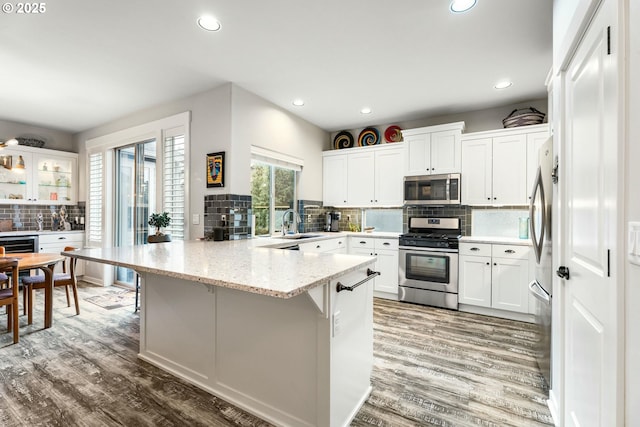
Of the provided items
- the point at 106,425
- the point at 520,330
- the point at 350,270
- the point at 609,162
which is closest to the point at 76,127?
the point at 106,425

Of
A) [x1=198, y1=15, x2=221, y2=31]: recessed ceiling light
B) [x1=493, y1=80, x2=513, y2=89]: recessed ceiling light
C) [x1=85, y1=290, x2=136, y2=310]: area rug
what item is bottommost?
[x1=85, y1=290, x2=136, y2=310]: area rug

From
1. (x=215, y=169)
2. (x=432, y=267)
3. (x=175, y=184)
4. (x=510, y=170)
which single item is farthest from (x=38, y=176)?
(x=510, y=170)

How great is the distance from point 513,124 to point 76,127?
681 cm

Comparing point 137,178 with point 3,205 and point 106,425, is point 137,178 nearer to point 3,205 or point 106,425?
point 3,205

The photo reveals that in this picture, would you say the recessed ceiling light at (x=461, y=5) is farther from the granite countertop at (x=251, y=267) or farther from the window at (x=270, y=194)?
the window at (x=270, y=194)

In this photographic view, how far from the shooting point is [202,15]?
2.16 meters

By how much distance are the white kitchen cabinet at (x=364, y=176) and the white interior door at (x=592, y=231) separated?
2.93m

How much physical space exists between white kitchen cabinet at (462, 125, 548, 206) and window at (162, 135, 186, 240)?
3.73 m

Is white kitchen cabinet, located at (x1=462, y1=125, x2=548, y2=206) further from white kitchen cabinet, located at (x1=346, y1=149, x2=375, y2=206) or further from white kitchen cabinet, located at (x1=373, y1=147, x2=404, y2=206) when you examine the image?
white kitchen cabinet, located at (x1=346, y1=149, x2=375, y2=206)

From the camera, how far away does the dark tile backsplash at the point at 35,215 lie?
188 inches

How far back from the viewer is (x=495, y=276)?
348 centimetres

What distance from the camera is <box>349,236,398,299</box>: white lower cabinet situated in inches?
164

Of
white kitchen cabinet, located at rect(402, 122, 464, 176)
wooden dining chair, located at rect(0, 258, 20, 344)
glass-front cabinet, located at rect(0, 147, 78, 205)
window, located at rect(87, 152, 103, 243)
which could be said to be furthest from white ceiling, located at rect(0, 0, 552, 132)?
wooden dining chair, located at rect(0, 258, 20, 344)

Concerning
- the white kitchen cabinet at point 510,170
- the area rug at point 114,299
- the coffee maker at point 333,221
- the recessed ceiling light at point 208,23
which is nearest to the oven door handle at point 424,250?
the white kitchen cabinet at point 510,170
